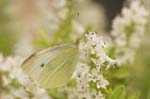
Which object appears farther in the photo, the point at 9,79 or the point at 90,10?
the point at 90,10

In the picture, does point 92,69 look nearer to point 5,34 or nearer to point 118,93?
point 118,93

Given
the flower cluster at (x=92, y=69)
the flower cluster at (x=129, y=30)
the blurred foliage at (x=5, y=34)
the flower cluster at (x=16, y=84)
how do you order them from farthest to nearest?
1. the blurred foliage at (x=5, y=34)
2. the flower cluster at (x=129, y=30)
3. the flower cluster at (x=16, y=84)
4. the flower cluster at (x=92, y=69)

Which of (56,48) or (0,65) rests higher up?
(0,65)

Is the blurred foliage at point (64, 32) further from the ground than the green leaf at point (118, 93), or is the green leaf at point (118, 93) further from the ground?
the blurred foliage at point (64, 32)

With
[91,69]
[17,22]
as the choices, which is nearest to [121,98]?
[91,69]

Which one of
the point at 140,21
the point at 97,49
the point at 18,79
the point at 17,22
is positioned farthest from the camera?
the point at 17,22

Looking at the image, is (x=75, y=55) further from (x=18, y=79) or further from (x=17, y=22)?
(x=17, y=22)

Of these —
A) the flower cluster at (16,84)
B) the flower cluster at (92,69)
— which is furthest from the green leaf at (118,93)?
the flower cluster at (16,84)

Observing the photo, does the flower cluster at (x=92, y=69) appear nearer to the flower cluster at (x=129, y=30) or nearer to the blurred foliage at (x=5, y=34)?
the flower cluster at (x=129, y=30)
